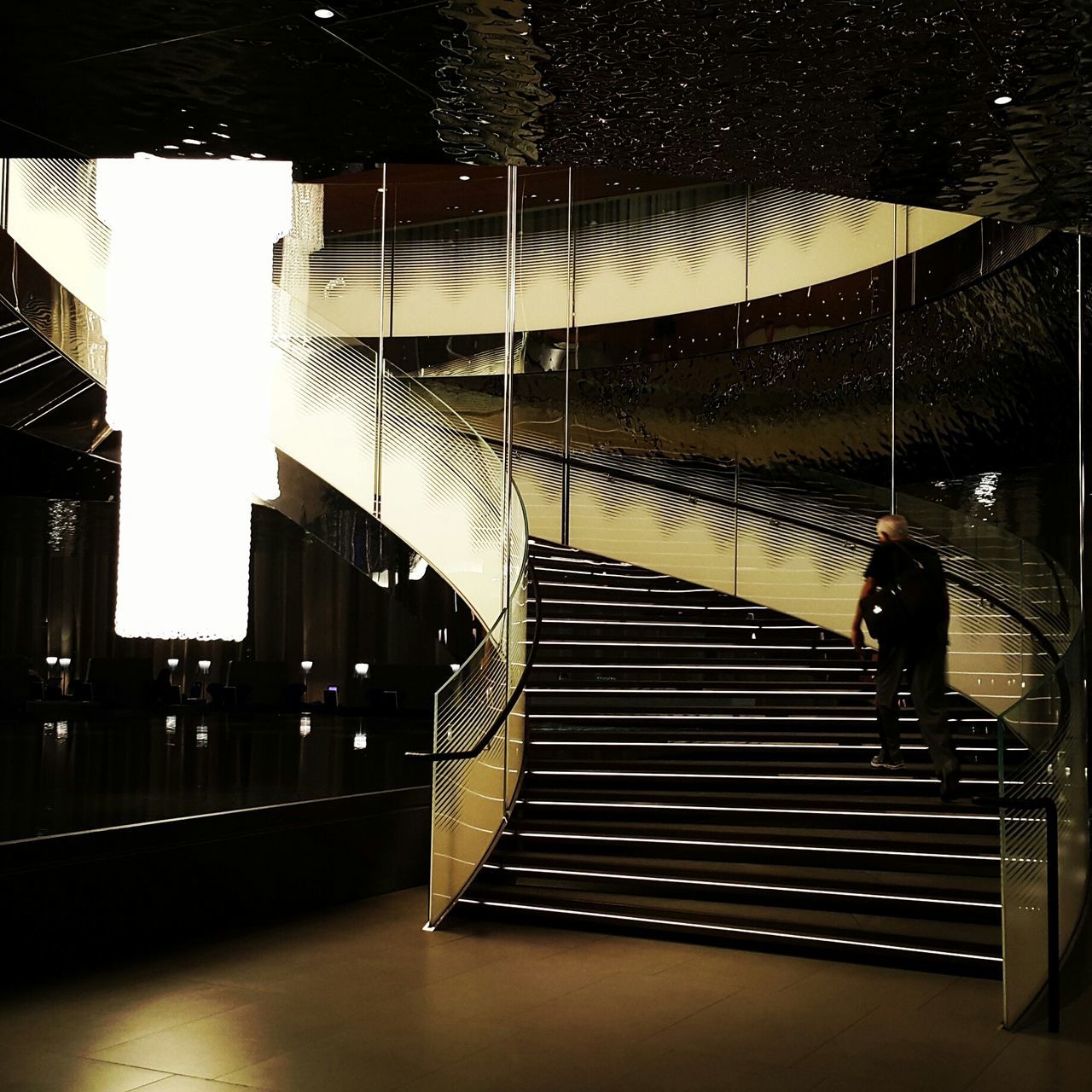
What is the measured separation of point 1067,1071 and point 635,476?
7.38m

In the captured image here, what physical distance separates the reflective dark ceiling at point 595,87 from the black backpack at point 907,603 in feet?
7.87

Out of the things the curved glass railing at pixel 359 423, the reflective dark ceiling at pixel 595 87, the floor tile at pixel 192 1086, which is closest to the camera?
the reflective dark ceiling at pixel 595 87

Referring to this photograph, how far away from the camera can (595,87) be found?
4.14 m

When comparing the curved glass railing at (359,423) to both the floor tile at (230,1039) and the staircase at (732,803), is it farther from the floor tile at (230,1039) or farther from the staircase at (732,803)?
the floor tile at (230,1039)

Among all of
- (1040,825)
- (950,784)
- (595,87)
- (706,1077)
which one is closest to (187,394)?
(595,87)

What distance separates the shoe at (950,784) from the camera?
22.5ft

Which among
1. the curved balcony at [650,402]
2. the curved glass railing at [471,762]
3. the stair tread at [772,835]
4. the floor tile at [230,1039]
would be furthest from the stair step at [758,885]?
the floor tile at [230,1039]

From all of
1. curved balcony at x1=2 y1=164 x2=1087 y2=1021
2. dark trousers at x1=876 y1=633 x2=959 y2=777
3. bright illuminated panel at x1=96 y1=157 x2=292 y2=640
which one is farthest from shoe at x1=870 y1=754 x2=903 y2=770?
bright illuminated panel at x1=96 y1=157 x2=292 y2=640

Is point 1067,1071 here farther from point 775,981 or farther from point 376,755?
point 376,755

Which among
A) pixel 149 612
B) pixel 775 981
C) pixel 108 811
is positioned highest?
pixel 149 612

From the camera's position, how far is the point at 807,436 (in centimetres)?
1362

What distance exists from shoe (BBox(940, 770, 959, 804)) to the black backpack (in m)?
0.77

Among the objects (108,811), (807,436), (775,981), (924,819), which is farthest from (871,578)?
(807,436)

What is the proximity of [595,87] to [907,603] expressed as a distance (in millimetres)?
3834
